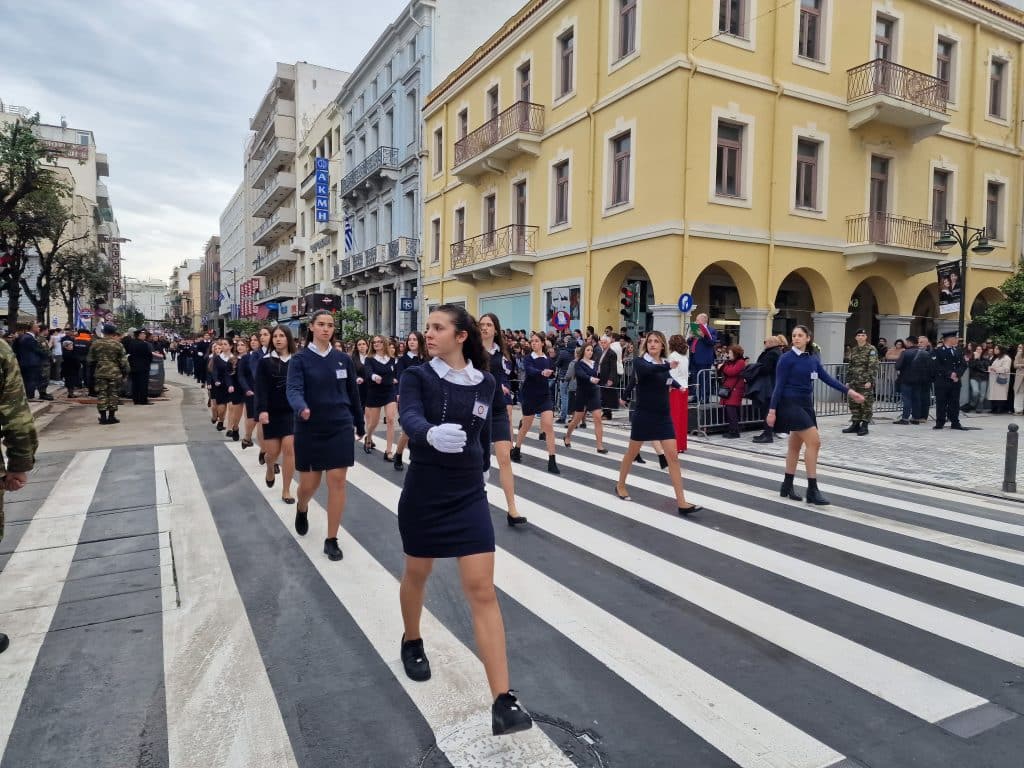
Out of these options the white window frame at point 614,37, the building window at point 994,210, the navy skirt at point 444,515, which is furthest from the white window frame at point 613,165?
the navy skirt at point 444,515

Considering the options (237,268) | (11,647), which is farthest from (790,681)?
(237,268)

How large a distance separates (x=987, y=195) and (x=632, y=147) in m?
13.0

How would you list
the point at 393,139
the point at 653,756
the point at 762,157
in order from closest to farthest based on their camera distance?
the point at 653,756 → the point at 762,157 → the point at 393,139

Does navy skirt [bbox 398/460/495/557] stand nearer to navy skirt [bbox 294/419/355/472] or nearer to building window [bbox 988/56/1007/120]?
navy skirt [bbox 294/419/355/472]

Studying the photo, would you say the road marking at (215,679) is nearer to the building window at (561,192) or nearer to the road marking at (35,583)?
the road marking at (35,583)

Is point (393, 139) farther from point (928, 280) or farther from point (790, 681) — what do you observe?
point (790, 681)

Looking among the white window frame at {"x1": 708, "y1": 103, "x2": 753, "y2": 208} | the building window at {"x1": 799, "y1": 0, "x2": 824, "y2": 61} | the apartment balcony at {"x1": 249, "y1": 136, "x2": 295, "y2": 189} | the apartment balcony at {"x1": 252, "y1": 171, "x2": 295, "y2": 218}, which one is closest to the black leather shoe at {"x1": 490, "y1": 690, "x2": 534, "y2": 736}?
the white window frame at {"x1": 708, "y1": 103, "x2": 753, "y2": 208}

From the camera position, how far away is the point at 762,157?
57.7 feet

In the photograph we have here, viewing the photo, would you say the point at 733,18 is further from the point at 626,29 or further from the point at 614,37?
the point at 614,37

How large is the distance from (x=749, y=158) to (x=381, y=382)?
12.2 meters

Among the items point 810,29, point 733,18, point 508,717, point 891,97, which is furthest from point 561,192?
point 508,717

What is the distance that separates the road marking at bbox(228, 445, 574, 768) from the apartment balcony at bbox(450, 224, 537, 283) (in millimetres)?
17362

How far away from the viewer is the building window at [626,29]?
17969mm

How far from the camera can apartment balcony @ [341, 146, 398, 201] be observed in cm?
3256
